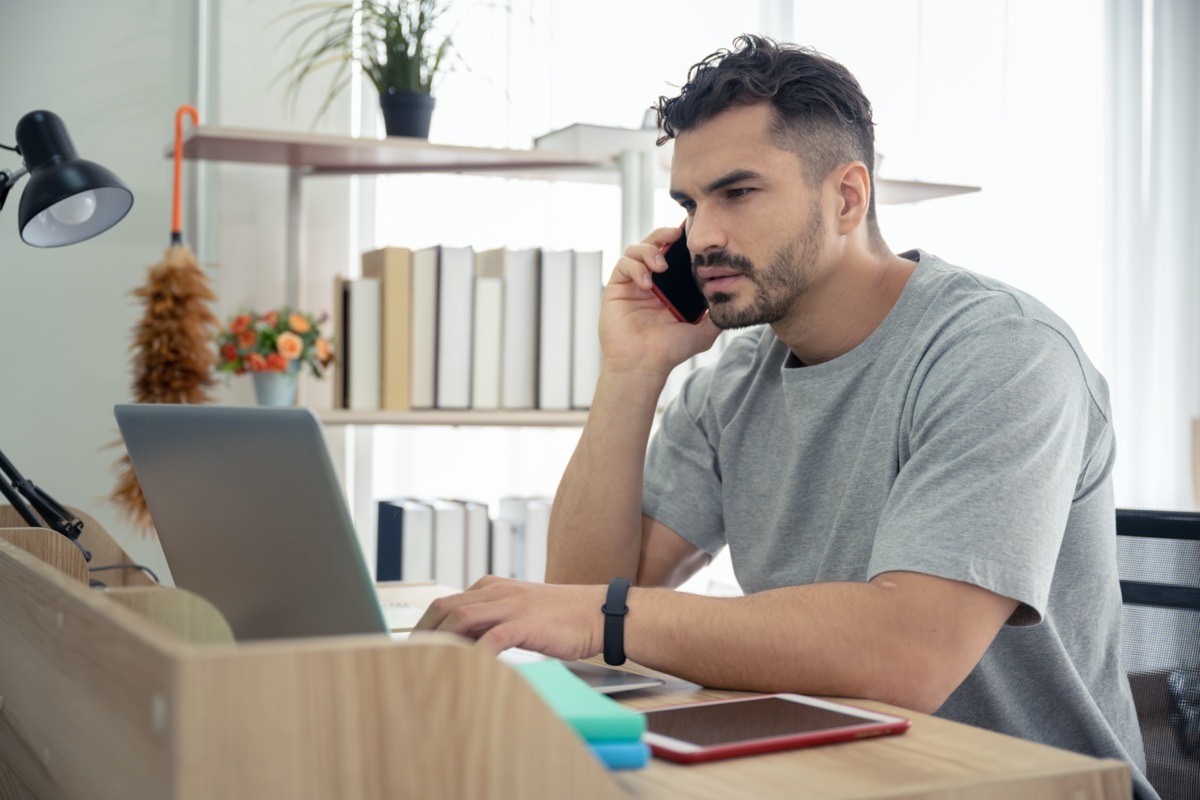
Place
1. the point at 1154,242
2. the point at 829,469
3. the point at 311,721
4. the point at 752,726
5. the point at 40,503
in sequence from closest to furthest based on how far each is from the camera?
the point at 311,721, the point at 752,726, the point at 40,503, the point at 829,469, the point at 1154,242

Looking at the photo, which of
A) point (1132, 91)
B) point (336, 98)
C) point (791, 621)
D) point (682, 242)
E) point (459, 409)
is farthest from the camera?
point (1132, 91)

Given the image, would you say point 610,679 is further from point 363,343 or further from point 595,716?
point 363,343

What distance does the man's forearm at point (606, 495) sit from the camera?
1.49 metres

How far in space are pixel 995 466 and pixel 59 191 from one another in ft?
3.25

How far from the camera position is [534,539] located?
7.66 ft

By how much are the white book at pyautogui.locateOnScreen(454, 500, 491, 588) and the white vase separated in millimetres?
400

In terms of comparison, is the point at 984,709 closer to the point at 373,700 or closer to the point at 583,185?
the point at 373,700

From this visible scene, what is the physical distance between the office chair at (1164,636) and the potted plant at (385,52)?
1.47m

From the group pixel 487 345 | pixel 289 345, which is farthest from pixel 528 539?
pixel 289 345

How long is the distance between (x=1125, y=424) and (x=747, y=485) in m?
2.14

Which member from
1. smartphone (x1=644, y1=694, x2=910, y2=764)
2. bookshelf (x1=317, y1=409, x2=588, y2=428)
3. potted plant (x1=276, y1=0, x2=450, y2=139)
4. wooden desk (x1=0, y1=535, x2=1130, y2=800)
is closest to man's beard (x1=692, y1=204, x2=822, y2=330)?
smartphone (x1=644, y1=694, x2=910, y2=764)

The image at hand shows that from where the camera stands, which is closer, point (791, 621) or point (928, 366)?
point (791, 621)

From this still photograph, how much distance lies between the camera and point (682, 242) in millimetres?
1627

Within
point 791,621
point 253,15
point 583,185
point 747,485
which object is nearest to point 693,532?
point 747,485
